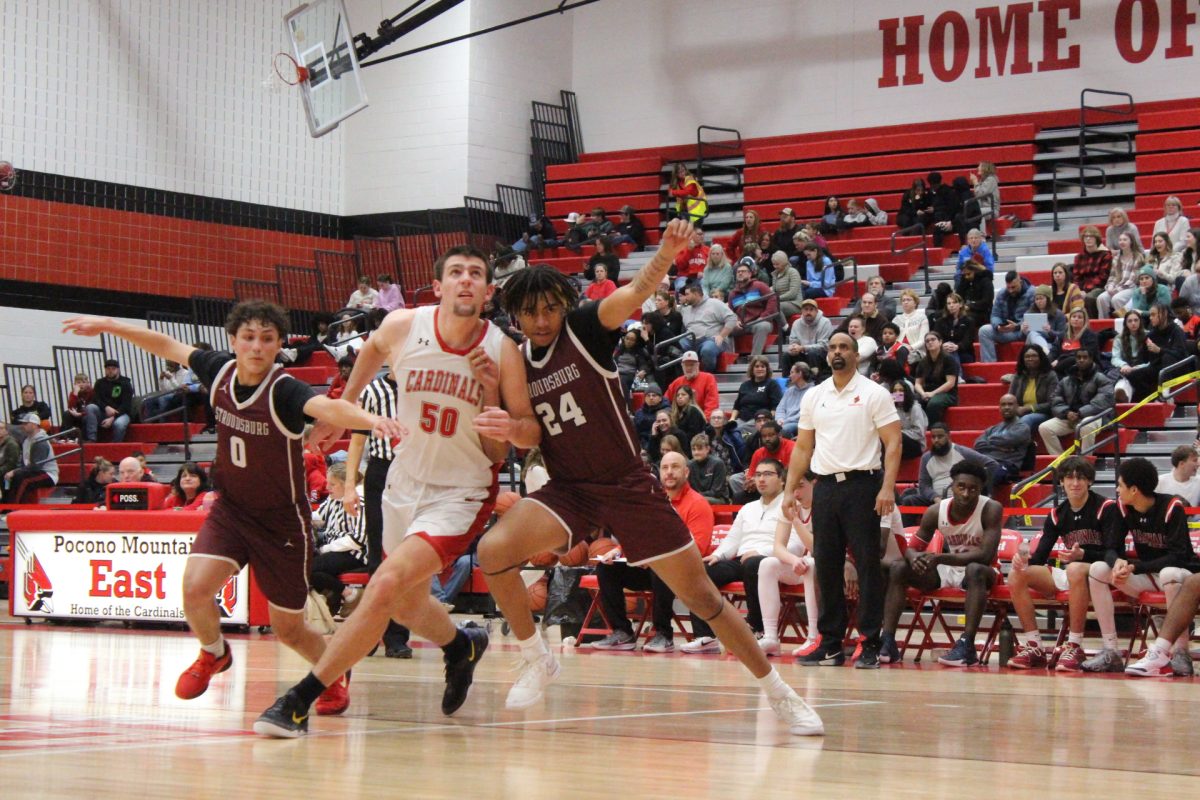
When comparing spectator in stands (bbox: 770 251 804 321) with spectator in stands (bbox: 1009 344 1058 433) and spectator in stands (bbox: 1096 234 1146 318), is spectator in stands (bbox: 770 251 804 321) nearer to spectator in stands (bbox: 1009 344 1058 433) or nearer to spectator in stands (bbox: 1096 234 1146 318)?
spectator in stands (bbox: 1096 234 1146 318)

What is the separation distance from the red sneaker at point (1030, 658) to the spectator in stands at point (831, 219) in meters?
13.0

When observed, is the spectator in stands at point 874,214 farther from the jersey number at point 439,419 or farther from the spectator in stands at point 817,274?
the jersey number at point 439,419

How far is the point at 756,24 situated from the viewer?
84.9 ft

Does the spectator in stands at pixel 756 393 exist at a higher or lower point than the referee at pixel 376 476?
higher

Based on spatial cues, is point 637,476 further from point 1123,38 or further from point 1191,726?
point 1123,38

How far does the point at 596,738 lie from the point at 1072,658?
551cm

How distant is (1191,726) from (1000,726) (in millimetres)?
860

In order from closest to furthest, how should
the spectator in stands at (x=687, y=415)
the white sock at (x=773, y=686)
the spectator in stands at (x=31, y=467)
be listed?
the white sock at (x=773, y=686) < the spectator in stands at (x=687, y=415) < the spectator in stands at (x=31, y=467)

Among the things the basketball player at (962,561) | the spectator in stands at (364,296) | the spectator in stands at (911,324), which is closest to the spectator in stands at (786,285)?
the spectator in stands at (911,324)

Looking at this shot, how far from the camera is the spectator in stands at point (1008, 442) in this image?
14836mm

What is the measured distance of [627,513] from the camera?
6.15 meters

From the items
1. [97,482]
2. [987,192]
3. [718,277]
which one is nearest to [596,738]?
[97,482]

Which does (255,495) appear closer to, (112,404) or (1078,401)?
(1078,401)

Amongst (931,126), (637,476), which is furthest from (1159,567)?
(931,126)
